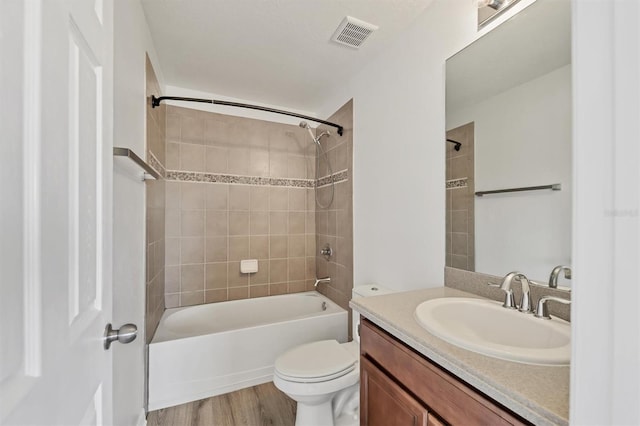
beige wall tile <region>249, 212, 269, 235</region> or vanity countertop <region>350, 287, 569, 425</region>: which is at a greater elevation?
beige wall tile <region>249, 212, 269, 235</region>

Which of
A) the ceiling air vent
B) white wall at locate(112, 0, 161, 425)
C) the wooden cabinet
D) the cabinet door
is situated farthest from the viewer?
the ceiling air vent

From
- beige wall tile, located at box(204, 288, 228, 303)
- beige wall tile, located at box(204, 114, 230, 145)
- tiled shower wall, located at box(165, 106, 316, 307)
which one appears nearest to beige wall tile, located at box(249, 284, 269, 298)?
tiled shower wall, located at box(165, 106, 316, 307)

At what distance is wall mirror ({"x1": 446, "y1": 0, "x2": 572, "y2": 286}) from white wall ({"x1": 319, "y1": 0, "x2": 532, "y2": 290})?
0.08 m

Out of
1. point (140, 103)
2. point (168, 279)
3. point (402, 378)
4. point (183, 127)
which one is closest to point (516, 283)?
point (402, 378)

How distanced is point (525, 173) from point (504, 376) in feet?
2.85

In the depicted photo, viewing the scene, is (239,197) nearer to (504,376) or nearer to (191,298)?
(191,298)

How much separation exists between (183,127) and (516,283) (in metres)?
2.82

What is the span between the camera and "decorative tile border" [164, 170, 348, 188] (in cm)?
259

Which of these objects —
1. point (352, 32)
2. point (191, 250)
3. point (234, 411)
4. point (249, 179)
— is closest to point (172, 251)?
point (191, 250)

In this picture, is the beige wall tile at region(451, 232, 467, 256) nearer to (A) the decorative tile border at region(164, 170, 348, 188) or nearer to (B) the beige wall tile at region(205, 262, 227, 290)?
(A) the decorative tile border at region(164, 170, 348, 188)

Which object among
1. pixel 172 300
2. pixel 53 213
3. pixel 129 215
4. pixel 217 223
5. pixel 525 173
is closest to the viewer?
pixel 53 213

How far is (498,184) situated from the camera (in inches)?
49.3

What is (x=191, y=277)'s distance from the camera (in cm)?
262

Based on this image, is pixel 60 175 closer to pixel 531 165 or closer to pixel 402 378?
pixel 402 378
